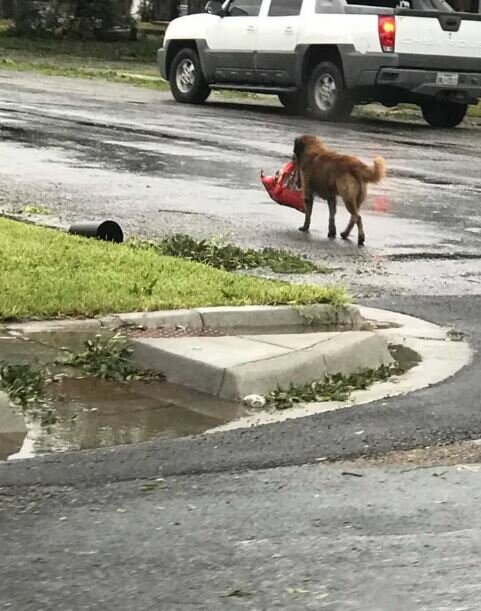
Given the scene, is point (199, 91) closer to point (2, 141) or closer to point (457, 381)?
point (2, 141)

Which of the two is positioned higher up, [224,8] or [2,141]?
[224,8]

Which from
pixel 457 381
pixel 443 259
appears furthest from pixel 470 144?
pixel 457 381

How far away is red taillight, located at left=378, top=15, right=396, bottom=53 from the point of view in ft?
63.4

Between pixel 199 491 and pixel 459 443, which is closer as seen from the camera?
pixel 199 491

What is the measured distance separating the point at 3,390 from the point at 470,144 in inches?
529

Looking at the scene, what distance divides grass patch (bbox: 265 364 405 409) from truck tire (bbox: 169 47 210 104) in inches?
660

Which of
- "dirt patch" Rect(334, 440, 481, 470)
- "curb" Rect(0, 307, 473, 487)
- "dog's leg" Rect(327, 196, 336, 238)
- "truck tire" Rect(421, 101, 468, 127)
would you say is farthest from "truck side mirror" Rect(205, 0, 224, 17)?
"dirt patch" Rect(334, 440, 481, 470)

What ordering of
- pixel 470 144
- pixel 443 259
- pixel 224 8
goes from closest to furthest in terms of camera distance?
pixel 443 259 < pixel 470 144 < pixel 224 8

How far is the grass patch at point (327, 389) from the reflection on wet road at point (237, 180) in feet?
6.81

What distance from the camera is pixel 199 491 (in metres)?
4.80

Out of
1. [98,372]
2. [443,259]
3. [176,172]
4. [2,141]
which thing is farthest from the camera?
[2,141]

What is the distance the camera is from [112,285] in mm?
7898

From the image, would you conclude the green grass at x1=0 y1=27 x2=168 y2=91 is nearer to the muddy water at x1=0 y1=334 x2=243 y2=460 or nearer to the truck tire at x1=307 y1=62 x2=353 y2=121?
the truck tire at x1=307 y1=62 x2=353 y2=121

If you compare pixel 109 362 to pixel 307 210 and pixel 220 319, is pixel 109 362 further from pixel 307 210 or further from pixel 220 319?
pixel 307 210
